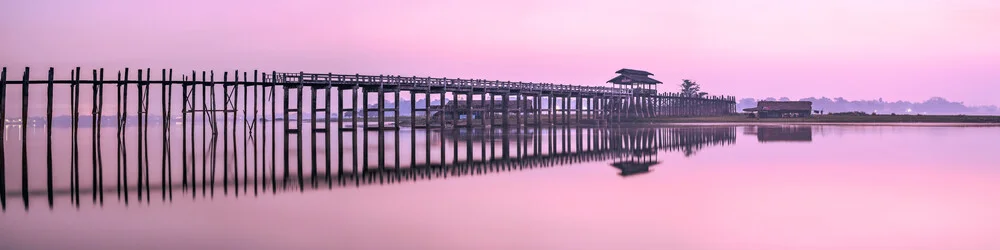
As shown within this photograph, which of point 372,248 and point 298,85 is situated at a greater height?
point 298,85

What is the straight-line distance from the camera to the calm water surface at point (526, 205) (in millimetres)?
11977

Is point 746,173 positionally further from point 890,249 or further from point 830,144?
point 830,144

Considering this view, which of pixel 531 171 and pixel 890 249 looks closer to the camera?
pixel 890 249

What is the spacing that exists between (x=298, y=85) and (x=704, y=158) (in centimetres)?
2522

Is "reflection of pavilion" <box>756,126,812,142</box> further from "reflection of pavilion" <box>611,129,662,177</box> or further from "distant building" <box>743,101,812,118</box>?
"distant building" <box>743,101,812,118</box>

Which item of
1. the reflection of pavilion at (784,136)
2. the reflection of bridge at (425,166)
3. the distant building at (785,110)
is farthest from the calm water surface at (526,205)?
the distant building at (785,110)

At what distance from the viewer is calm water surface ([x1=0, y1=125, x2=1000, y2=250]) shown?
39.3ft

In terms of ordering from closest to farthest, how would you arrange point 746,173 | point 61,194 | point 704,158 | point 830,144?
point 61,194, point 746,173, point 704,158, point 830,144

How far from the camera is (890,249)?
11.3 meters

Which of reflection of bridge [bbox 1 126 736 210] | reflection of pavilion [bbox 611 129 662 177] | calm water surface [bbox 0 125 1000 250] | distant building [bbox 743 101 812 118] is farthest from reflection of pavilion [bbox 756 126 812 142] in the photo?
distant building [bbox 743 101 812 118]

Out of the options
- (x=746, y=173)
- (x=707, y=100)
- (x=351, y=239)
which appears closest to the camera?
(x=351, y=239)

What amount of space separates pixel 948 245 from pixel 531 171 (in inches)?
517

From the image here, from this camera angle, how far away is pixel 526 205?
15.8 m

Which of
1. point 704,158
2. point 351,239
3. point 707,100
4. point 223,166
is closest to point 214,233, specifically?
point 351,239
